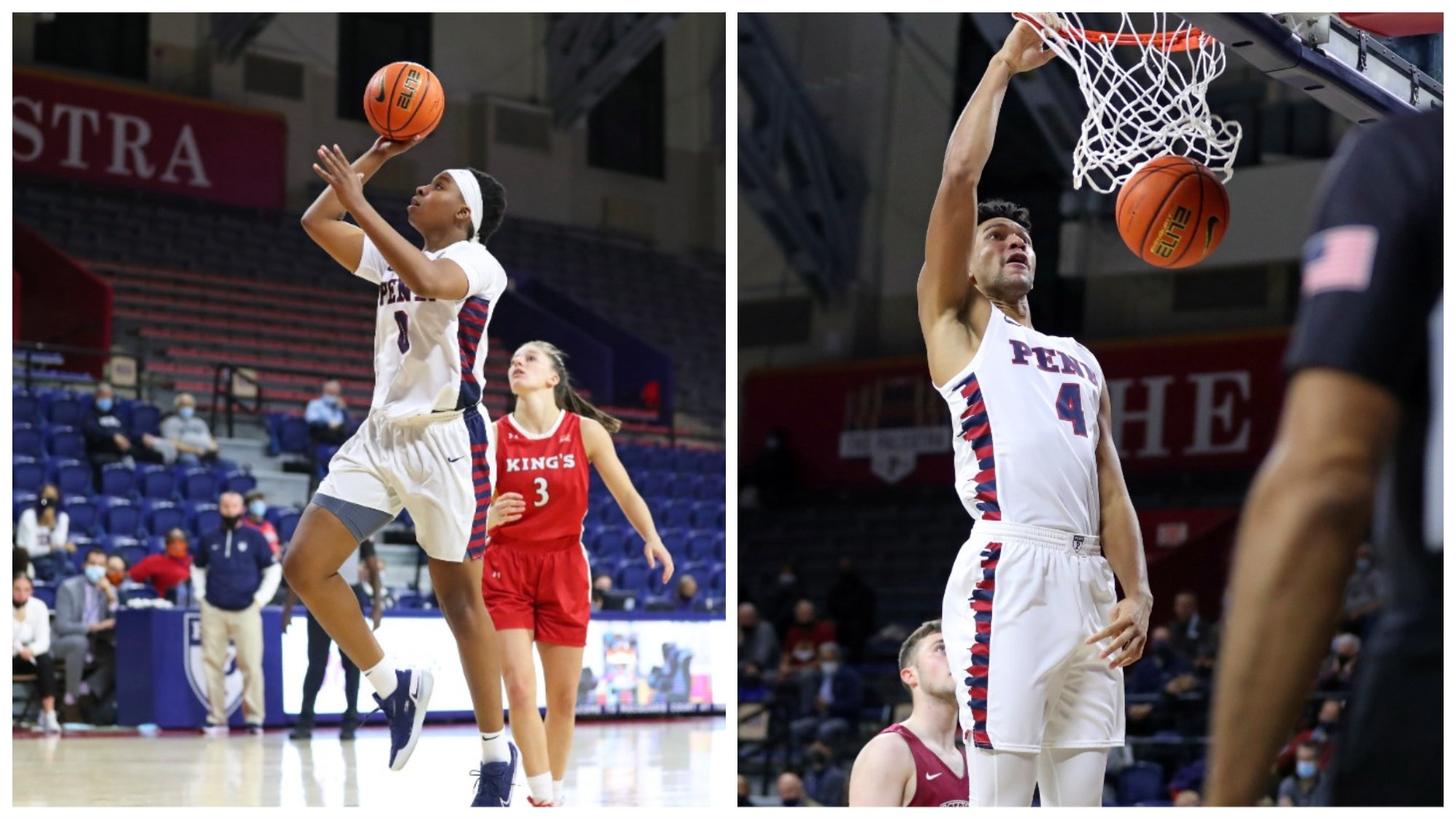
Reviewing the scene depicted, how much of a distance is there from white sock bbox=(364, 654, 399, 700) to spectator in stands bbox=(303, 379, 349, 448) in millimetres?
8615

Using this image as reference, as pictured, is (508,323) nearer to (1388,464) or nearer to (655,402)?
(655,402)

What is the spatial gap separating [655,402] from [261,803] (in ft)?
38.4

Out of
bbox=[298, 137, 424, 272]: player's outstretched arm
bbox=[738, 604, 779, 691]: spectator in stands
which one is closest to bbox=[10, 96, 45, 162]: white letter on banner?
bbox=[738, 604, 779, 691]: spectator in stands

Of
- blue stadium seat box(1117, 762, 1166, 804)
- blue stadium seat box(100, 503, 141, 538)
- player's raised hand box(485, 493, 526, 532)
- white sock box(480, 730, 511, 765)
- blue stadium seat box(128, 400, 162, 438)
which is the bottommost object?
blue stadium seat box(1117, 762, 1166, 804)

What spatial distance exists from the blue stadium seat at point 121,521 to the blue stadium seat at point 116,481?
0.31 metres

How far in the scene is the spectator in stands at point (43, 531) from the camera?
10.5m

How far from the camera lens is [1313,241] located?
1.32 metres

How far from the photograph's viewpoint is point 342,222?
190 inches

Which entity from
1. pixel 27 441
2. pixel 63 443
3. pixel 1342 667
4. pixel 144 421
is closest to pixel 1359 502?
pixel 1342 667

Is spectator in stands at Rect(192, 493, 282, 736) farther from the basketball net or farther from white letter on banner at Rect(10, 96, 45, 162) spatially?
white letter on banner at Rect(10, 96, 45, 162)

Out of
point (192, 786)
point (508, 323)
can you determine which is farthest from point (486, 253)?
point (508, 323)

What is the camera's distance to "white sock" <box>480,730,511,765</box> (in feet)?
15.5
